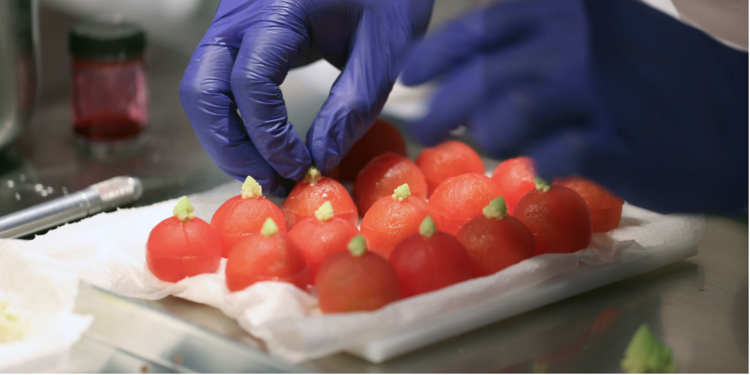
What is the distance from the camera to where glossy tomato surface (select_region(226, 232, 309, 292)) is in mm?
1037

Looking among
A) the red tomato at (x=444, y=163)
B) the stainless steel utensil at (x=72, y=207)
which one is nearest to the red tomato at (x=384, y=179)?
the red tomato at (x=444, y=163)

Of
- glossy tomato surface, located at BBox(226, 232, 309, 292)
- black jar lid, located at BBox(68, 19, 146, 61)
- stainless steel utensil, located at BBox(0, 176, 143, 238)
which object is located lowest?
stainless steel utensil, located at BBox(0, 176, 143, 238)

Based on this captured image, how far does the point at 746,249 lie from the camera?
137cm

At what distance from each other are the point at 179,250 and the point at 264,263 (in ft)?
0.49

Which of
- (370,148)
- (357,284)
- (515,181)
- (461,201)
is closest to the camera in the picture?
(357,284)

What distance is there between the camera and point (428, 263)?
103cm

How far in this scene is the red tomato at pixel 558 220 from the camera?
119cm

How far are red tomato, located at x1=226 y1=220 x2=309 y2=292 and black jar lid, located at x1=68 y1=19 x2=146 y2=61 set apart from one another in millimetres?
908

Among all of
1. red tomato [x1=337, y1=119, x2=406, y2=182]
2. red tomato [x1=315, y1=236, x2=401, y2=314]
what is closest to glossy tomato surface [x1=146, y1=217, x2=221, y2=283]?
red tomato [x1=315, y1=236, x2=401, y2=314]

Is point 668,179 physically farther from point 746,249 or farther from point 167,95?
point 167,95

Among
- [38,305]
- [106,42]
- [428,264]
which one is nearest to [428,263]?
[428,264]

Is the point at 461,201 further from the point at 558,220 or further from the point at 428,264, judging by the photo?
the point at 428,264

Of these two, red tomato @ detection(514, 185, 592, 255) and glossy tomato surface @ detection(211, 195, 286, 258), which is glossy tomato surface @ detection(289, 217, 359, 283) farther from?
red tomato @ detection(514, 185, 592, 255)

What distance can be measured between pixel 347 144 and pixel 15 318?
2.08 ft
